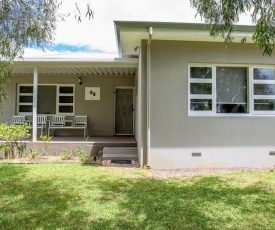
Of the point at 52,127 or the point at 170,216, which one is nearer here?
the point at 170,216

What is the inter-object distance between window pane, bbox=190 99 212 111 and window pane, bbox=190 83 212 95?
22 centimetres

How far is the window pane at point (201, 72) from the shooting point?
23.1ft

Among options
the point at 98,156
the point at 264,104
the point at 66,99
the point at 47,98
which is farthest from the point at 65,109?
the point at 264,104

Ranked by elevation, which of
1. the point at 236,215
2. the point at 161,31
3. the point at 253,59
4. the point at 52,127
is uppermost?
the point at 161,31

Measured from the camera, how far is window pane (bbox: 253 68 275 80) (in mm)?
7215

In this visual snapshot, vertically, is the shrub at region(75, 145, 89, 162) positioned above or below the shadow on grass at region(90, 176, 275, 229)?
above

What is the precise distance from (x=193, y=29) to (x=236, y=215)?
4297 millimetres

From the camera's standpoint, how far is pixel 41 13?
4.14m

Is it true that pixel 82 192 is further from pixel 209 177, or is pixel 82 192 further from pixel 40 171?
pixel 209 177

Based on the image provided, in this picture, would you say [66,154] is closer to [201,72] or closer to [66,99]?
[66,99]

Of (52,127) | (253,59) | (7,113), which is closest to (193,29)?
(253,59)

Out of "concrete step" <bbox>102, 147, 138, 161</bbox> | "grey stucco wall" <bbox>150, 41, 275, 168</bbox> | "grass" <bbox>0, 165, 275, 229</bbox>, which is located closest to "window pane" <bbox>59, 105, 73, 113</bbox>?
"concrete step" <bbox>102, 147, 138, 161</bbox>

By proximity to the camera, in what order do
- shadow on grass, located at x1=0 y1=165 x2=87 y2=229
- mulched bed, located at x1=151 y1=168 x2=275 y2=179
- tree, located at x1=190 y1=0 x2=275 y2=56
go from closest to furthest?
tree, located at x1=190 y1=0 x2=275 y2=56
shadow on grass, located at x1=0 y1=165 x2=87 y2=229
mulched bed, located at x1=151 y1=168 x2=275 y2=179

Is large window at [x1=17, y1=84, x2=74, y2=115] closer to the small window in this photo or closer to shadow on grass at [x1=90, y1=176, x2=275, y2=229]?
shadow on grass at [x1=90, y1=176, x2=275, y2=229]
